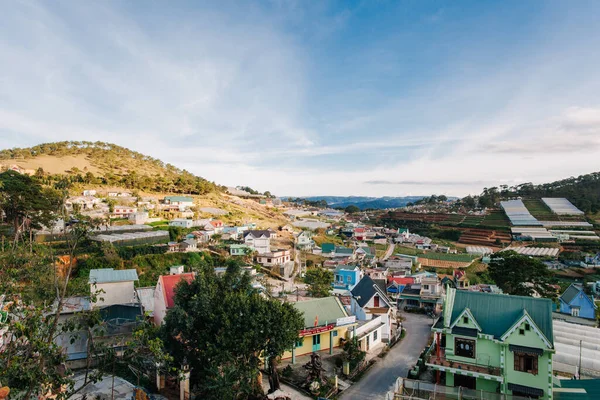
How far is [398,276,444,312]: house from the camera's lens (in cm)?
3638

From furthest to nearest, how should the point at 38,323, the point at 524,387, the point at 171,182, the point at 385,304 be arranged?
the point at 171,182
the point at 385,304
the point at 524,387
the point at 38,323

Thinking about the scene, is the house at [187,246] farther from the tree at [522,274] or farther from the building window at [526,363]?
the building window at [526,363]

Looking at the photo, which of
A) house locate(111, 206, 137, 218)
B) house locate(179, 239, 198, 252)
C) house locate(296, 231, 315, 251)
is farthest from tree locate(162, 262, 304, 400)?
house locate(296, 231, 315, 251)

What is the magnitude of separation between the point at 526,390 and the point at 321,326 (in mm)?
10667

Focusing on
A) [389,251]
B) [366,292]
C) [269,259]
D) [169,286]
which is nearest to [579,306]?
[366,292]

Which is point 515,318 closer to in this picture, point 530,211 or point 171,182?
point 171,182

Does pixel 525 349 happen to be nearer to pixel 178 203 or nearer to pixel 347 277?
pixel 347 277

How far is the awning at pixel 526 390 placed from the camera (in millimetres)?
15367

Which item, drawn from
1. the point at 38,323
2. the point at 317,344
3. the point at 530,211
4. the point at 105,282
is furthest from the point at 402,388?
the point at 530,211

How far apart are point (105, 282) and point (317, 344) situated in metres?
17.0

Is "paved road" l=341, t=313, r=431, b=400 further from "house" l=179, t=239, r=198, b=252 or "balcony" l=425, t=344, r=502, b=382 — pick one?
"house" l=179, t=239, r=198, b=252

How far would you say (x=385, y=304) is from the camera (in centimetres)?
2684

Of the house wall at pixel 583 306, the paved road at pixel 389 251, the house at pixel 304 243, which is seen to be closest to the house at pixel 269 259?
the house at pixel 304 243

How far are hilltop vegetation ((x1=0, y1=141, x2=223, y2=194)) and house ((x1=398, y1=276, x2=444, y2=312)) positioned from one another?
62549 millimetres
